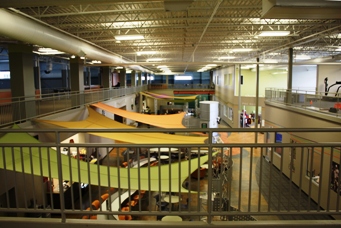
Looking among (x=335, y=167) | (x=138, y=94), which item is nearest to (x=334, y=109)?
(x=335, y=167)

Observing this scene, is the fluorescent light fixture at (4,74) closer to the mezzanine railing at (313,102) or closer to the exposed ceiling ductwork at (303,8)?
the mezzanine railing at (313,102)

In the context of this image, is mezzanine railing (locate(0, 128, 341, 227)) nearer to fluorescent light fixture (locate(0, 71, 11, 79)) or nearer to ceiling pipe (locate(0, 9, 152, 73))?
ceiling pipe (locate(0, 9, 152, 73))

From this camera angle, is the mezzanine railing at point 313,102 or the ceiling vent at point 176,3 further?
the mezzanine railing at point 313,102

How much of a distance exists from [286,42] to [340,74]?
1078 cm

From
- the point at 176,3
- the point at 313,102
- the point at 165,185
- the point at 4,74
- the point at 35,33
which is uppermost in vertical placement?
the point at 35,33

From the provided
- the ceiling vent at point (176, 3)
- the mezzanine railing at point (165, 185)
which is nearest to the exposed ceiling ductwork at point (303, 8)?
the ceiling vent at point (176, 3)

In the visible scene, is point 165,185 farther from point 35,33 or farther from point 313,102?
point 313,102

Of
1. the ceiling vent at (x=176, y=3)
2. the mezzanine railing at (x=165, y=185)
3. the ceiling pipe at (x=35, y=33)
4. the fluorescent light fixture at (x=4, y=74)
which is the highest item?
the ceiling pipe at (x=35, y=33)

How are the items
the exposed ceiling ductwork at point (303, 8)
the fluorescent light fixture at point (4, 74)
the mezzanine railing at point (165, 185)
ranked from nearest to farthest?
1. the mezzanine railing at point (165, 185)
2. the exposed ceiling ductwork at point (303, 8)
3. the fluorescent light fixture at point (4, 74)

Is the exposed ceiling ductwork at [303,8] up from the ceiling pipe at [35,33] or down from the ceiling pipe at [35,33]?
down

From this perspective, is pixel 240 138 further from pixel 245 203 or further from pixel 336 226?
pixel 336 226

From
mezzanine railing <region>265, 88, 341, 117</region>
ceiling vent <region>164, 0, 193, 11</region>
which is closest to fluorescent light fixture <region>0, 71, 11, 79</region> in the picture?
mezzanine railing <region>265, 88, 341, 117</region>

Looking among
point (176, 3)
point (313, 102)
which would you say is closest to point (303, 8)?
point (176, 3)

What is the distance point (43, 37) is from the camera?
7.52m
